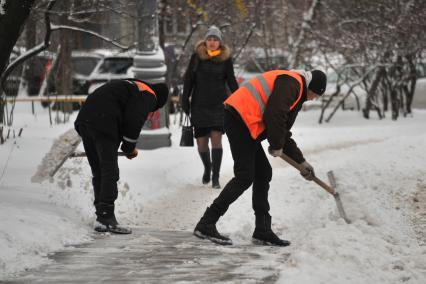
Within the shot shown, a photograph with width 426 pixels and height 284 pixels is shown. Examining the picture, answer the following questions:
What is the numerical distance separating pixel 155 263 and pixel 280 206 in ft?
9.91

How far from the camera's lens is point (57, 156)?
24.9ft

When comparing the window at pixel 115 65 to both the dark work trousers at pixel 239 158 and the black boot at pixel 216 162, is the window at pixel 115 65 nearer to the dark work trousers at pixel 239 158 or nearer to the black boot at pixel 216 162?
the black boot at pixel 216 162

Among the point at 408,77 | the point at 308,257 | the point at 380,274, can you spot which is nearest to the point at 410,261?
the point at 380,274

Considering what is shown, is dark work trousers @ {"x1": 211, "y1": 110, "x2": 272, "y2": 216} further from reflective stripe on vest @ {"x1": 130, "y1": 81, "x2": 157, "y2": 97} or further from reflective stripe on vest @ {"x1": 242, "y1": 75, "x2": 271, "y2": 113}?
reflective stripe on vest @ {"x1": 130, "y1": 81, "x2": 157, "y2": 97}

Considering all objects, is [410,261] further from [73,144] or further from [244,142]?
[73,144]

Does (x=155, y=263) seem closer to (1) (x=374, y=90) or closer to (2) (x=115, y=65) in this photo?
(1) (x=374, y=90)

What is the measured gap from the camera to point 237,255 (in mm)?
5426

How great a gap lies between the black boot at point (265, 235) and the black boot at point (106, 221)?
0.98m

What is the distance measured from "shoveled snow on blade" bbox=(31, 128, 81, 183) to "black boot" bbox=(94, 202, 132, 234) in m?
1.25

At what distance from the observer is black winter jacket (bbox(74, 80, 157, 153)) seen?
6.21 meters

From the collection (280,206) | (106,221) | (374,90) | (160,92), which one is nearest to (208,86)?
(280,206)

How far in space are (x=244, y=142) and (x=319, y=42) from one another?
1256 cm

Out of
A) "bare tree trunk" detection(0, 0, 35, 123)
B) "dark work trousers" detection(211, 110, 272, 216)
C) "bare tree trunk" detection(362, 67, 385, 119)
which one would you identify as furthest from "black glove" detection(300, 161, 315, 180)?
"bare tree trunk" detection(362, 67, 385, 119)

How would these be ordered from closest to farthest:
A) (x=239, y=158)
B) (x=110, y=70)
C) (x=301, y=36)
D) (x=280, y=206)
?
(x=239, y=158)
(x=280, y=206)
(x=301, y=36)
(x=110, y=70)
